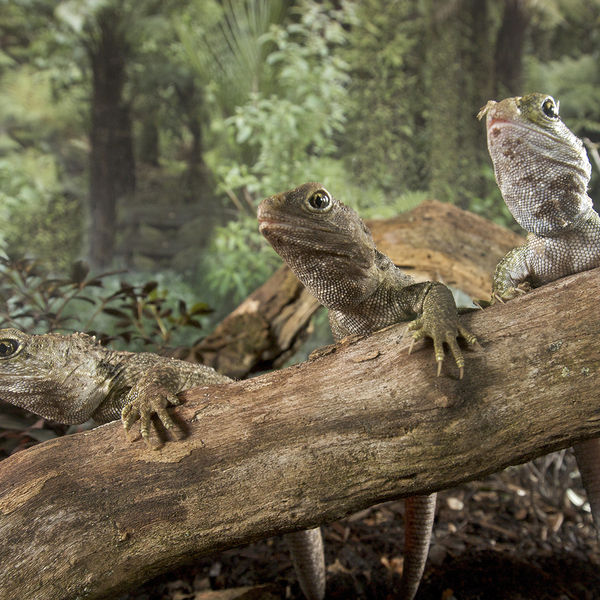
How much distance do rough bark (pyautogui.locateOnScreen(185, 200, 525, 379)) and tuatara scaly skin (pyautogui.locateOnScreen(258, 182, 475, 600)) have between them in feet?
5.11

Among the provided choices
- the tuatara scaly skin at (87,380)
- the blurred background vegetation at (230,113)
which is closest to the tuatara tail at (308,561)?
the tuatara scaly skin at (87,380)

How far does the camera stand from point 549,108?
2213mm

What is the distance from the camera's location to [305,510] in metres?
1.88

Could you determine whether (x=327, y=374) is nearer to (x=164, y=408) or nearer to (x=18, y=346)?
(x=164, y=408)

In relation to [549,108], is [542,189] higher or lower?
lower

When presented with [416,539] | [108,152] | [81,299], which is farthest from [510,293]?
[108,152]

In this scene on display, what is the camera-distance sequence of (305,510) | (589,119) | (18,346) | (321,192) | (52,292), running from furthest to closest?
1. (589,119)
2. (52,292)
3. (18,346)
4. (321,192)
5. (305,510)

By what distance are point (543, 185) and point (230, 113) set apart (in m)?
4.83

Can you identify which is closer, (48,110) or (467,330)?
(467,330)

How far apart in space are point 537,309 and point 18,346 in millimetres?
2658

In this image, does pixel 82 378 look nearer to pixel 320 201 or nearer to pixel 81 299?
pixel 320 201

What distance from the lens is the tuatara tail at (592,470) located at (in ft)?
8.90

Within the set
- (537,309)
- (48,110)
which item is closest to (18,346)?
(537,309)

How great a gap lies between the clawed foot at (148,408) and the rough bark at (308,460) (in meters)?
0.10
